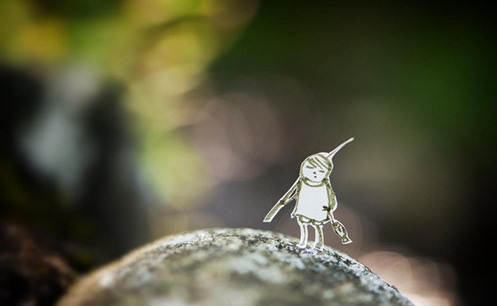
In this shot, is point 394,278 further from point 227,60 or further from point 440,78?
point 227,60

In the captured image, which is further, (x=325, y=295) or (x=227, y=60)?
(x=227, y=60)

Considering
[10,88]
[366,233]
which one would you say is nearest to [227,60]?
[366,233]

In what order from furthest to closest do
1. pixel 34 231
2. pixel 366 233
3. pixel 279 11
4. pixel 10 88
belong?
pixel 279 11 → pixel 366 233 → pixel 10 88 → pixel 34 231

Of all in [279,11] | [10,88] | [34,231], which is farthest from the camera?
[279,11]

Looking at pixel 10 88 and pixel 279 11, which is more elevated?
pixel 279 11

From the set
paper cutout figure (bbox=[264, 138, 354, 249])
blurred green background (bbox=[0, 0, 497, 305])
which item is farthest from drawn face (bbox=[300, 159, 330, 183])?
blurred green background (bbox=[0, 0, 497, 305])

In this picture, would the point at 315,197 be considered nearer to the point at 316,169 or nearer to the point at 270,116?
the point at 316,169
